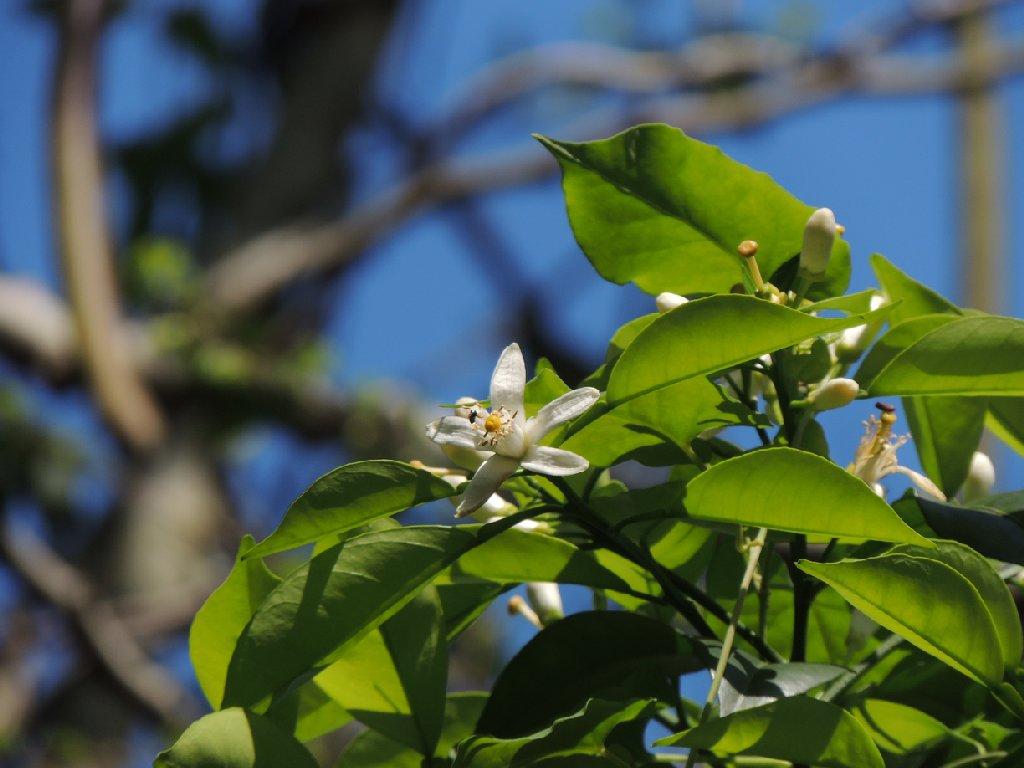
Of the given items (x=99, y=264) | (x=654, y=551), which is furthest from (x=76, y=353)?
(x=654, y=551)

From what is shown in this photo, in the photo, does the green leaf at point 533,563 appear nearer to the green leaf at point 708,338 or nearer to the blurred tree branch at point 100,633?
the green leaf at point 708,338

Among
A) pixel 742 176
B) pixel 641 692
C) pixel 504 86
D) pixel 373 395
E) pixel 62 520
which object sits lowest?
pixel 62 520

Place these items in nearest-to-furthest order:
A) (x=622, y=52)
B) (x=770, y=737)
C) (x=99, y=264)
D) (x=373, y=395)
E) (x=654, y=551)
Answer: (x=770, y=737)
(x=654, y=551)
(x=99, y=264)
(x=373, y=395)
(x=622, y=52)

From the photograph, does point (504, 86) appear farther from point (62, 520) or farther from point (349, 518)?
point (349, 518)

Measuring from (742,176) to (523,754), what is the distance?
0.64 ft

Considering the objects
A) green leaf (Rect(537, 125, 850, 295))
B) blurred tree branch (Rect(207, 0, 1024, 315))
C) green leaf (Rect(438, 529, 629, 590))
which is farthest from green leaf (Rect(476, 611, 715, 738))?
blurred tree branch (Rect(207, 0, 1024, 315))

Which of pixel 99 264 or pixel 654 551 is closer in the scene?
pixel 654 551

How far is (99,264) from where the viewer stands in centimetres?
278

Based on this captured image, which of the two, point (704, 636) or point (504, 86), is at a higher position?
point (504, 86)

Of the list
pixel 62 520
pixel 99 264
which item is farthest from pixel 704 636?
pixel 62 520

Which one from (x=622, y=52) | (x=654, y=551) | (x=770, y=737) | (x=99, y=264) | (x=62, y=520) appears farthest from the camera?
(x=622, y=52)

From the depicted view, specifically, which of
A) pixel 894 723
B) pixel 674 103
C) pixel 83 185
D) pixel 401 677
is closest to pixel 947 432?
pixel 894 723

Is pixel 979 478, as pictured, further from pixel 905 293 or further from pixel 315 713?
pixel 315 713

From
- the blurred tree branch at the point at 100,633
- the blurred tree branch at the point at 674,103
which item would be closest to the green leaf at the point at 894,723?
the blurred tree branch at the point at 100,633
